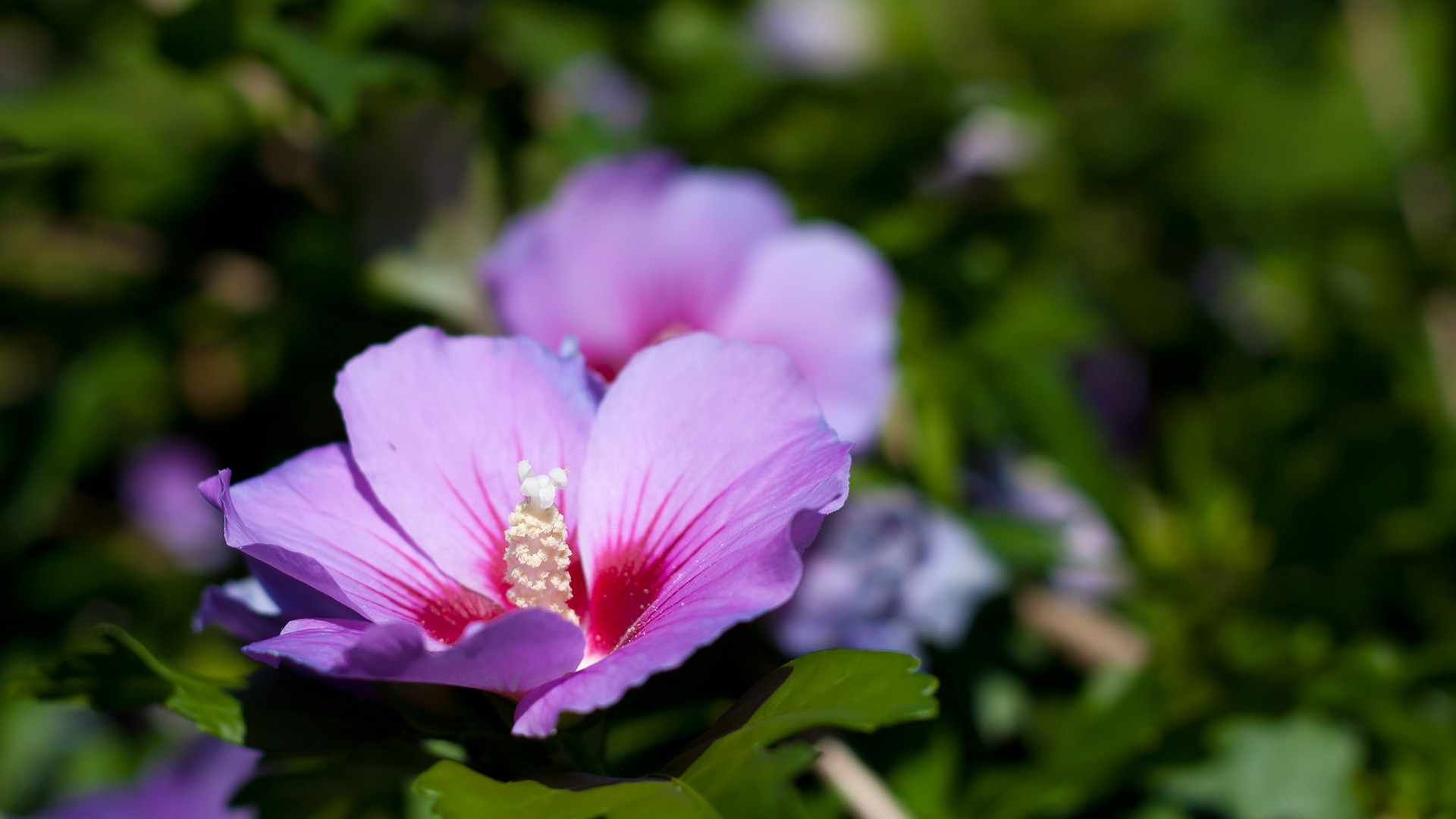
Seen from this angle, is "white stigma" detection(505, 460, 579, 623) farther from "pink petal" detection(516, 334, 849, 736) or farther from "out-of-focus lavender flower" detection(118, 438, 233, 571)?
"out-of-focus lavender flower" detection(118, 438, 233, 571)

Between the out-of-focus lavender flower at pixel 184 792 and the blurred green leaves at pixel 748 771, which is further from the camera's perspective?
the out-of-focus lavender flower at pixel 184 792

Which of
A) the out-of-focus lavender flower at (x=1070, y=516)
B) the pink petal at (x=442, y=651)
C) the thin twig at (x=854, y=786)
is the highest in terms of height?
the out-of-focus lavender flower at (x=1070, y=516)

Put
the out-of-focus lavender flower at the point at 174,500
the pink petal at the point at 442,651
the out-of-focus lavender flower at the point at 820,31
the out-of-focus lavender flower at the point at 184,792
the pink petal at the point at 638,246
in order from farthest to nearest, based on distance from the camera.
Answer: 1. the out-of-focus lavender flower at the point at 820,31
2. the out-of-focus lavender flower at the point at 174,500
3. the out-of-focus lavender flower at the point at 184,792
4. the pink petal at the point at 638,246
5. the pink petal at the point at 442,651

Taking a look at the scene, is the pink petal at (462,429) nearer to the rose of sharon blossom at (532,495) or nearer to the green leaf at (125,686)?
the rose of sharon blossom at (532,495)

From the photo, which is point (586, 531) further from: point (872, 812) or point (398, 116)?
point (398, 116)

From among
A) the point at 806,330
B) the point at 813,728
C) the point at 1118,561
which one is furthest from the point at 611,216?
the point at 1118,561

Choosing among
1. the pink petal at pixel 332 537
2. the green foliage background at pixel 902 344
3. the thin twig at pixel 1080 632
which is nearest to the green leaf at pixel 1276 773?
the green foliage background at pixel 902 344
